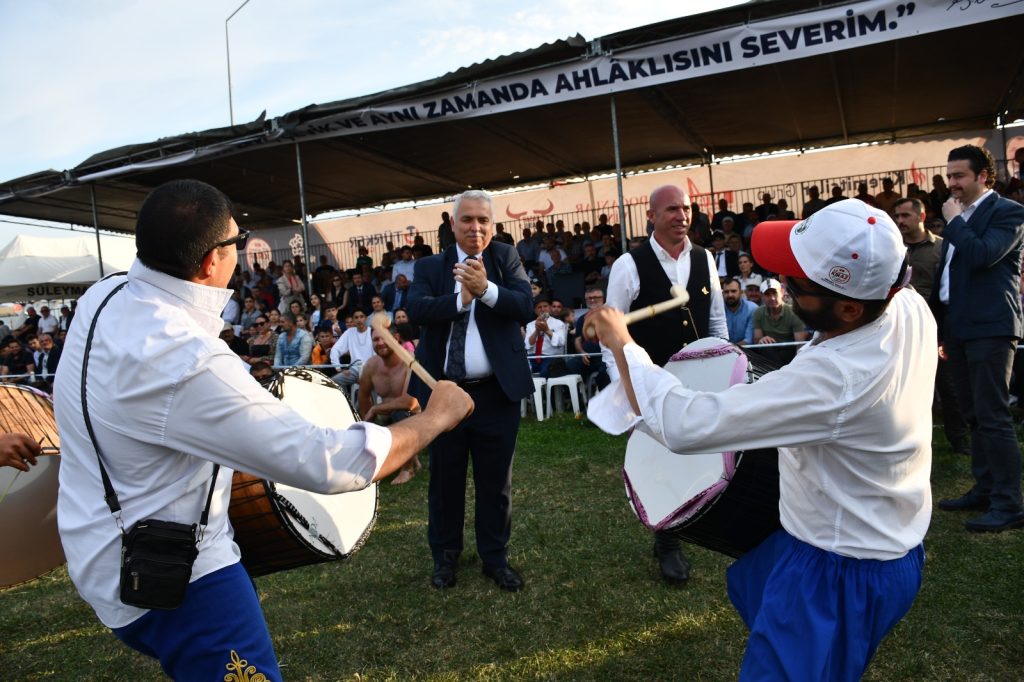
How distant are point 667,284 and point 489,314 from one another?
1.02 m

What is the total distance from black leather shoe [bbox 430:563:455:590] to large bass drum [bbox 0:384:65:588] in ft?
6.00

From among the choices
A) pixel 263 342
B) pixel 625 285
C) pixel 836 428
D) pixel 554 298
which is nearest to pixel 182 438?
pixel 836 428

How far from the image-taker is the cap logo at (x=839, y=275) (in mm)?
1773

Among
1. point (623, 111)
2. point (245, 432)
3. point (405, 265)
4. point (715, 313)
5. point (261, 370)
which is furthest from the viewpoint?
point (405, 265)

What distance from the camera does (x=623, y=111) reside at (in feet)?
35.2

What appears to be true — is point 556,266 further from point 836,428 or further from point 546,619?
point 836,428

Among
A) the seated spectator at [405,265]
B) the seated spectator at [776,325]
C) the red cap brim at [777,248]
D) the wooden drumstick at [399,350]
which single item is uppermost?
the seated spectator at [405,265]

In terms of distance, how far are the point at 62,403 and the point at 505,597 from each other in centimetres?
257

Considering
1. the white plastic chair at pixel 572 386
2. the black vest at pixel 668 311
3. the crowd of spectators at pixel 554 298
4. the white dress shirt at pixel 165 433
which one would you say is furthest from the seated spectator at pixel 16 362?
the white dress shirt at pixel 165 433

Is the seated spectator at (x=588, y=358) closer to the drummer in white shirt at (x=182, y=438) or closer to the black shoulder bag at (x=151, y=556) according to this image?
the drummer in white shirt at (x=182, y=438)

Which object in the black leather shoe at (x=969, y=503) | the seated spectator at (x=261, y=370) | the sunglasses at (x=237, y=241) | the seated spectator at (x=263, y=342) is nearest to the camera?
the sunglasses at (x=237, y=241)

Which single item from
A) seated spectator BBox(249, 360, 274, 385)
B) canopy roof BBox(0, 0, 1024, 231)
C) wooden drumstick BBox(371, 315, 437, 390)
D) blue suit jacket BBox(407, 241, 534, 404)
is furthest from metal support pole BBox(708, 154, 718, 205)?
wooden drumstick BBox(371, 315, 437, 390)

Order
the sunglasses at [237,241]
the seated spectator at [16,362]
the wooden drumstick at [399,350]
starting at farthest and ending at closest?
the seated spectator at [16,362] < the wooden drumstick at [399,350] < the sunglasses at [237,241]

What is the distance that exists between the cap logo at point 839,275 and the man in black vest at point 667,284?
2.21 metres
